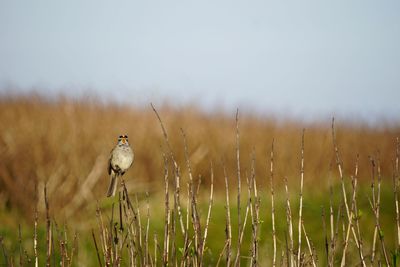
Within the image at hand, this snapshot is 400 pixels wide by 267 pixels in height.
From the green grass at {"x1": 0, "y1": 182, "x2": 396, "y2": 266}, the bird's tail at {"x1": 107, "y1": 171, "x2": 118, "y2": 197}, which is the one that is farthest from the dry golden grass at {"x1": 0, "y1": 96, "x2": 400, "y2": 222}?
the bird's tail at {"x1": 107, "y1": 171, "x2": 118, "y2": 197}

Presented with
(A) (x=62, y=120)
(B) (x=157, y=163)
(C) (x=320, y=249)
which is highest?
(A) (x=62, y=120)

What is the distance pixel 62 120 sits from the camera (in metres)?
12.8

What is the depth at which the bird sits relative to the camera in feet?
10.9

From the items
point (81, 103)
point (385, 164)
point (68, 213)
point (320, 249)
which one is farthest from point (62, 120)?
point (385, 164)

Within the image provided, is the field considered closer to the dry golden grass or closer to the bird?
the dry golden grass

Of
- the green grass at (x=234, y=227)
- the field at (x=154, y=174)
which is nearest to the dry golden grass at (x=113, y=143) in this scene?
the field at (x=154, y=174)

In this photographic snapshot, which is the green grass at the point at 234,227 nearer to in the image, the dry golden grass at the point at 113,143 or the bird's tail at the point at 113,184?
the dry golden grass at the point at 113,143

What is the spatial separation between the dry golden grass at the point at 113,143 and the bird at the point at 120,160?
5790 millimetres

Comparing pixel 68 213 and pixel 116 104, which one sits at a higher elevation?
pixel 116 104

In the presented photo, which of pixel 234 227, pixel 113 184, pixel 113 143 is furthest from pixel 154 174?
pixel 113 184

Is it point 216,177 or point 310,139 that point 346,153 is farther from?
point 216,177

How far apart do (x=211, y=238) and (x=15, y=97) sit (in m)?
7.47

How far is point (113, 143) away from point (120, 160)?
924cm

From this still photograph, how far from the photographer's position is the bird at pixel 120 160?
3.33 m
